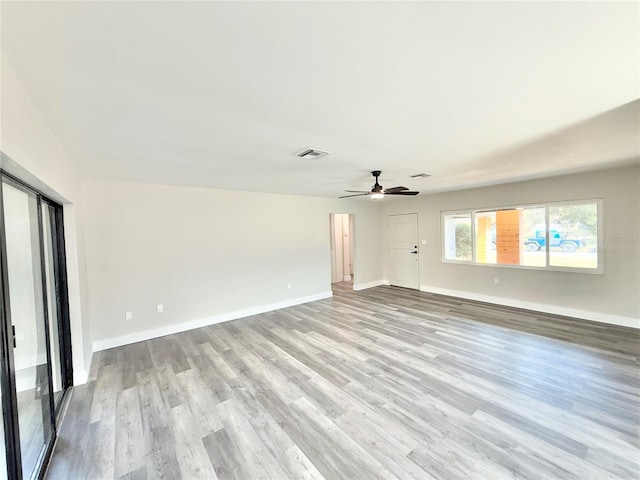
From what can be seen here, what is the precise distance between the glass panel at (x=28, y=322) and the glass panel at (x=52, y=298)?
0.28 meters

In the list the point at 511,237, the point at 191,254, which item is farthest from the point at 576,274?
the point at 191,254

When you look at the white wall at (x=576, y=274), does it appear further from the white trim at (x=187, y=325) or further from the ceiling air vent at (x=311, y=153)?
the ceiling air vent at (x=311, y=153)

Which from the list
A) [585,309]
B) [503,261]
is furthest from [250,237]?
[585,309]

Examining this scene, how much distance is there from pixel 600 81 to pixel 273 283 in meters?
5.18

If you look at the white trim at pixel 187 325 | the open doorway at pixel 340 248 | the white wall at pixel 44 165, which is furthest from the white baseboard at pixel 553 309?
the white wall at pixel 44 165

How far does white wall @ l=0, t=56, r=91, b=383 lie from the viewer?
1.34 meters

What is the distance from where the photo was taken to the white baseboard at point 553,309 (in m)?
4.12

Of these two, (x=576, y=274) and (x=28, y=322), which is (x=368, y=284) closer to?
(x=576, y=274)

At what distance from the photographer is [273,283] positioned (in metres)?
5.60

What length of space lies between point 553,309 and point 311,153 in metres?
5.22

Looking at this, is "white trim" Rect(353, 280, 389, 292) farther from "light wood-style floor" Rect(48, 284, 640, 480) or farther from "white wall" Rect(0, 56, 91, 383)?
"white wall" Rect(0, 56, 91, 383)

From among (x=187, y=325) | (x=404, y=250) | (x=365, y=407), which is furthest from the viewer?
(x=404, y=250)

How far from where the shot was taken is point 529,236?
5.11m

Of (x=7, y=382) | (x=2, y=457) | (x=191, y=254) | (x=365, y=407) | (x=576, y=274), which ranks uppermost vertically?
(x=191, y=254)
